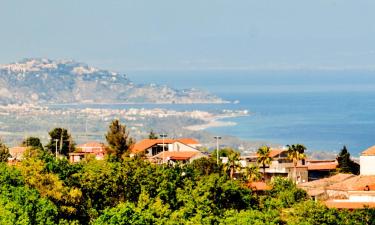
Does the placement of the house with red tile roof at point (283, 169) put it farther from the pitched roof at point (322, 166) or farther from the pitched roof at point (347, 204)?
the pitched roof at point (347, 204)

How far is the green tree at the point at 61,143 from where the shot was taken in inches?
4094

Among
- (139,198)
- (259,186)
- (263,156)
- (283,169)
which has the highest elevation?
(263,156)

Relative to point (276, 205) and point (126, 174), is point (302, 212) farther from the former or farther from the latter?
point (126, 174)

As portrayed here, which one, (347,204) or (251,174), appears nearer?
(347,204)

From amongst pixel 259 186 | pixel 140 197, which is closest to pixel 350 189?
pixel 259 186

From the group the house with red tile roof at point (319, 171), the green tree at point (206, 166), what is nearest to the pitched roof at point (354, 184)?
the green tree at point (206, 166)

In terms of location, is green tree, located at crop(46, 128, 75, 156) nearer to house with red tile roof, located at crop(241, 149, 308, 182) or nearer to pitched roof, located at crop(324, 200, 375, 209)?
house with red tile roof, located at crop(241, 149, 308, 182)

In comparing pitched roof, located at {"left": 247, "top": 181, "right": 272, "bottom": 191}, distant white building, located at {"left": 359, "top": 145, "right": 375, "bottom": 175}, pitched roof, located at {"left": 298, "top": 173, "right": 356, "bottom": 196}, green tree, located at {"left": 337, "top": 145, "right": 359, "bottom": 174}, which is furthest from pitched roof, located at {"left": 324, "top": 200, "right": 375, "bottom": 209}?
green tree, located at {"left": 337, "top": 145, "right": 359, "bottom": 174}

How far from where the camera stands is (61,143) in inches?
4013

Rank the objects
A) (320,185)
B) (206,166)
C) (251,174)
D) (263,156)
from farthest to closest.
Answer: (263,156) → (320,185) → (206,166) → (251,174)

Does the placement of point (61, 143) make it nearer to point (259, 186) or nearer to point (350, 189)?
point (259, 186)

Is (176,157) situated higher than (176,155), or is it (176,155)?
(176,155)

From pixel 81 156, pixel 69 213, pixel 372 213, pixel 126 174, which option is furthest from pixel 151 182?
pixel 81 156

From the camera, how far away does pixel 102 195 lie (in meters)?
55.0
